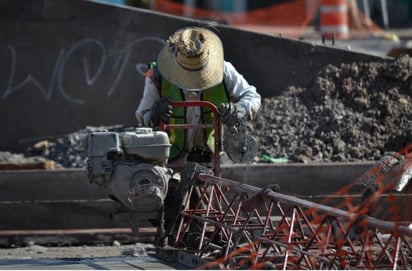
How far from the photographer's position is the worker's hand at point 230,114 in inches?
377

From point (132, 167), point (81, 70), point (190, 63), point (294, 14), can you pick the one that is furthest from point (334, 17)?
point (132, 167)

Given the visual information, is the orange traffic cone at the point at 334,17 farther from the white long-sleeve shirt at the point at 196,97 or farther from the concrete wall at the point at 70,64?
the white long-sleeve shirt at the point at 196,97

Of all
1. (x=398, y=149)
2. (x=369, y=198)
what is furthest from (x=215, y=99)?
(x=398, y=149)

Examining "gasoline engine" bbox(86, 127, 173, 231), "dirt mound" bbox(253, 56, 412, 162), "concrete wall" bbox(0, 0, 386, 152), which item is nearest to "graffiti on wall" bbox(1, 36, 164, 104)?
"concrete wall" bbox(0, 0, 386, 152)

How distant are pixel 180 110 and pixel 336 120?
4707 millimetres

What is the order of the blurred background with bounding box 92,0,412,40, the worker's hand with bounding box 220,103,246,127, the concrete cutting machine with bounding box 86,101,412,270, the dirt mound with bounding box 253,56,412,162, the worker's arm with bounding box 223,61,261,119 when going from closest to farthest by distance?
the concrete cutting machine with bounding box 86,101,412,270
the worker's hand with bounding box 220,103,246,127
the worker's arm with bounding box 223,61,261,119
the dirt mound with bounding box 253,56,412,162
the blurred background with bounding box 92,0,412,40

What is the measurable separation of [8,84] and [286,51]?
356cm

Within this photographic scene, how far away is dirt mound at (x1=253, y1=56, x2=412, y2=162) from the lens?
14.1 metres

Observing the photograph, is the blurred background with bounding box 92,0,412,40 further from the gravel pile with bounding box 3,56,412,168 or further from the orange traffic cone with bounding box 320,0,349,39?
the gravel pile with bounding box 3,56,412,168

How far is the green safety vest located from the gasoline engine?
73 centimetres

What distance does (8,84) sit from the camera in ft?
52.0

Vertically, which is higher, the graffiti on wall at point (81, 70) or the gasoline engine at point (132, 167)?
the graffiti on wall at point (81, 70)

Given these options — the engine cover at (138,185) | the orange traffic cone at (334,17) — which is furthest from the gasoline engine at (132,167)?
the orange traffic cone at (334,17)

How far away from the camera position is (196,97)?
10.1 m
